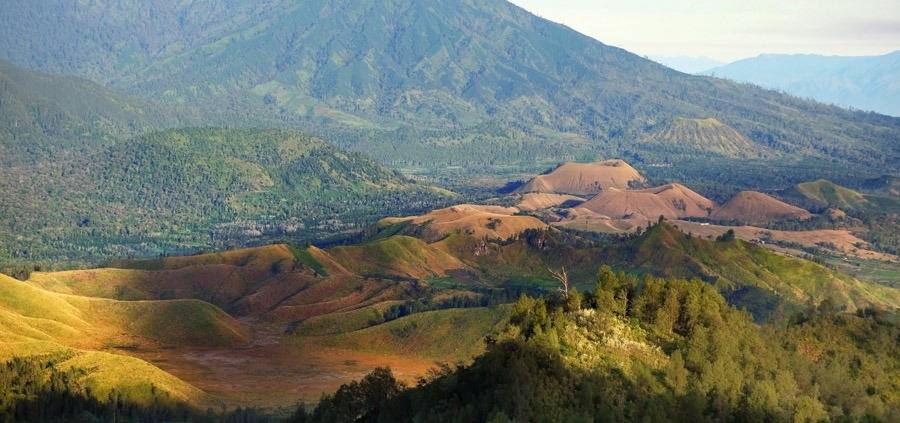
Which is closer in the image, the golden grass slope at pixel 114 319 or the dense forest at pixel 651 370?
the dense forest at pixel 651 370

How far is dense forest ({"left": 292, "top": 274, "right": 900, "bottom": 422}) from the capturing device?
73.8m

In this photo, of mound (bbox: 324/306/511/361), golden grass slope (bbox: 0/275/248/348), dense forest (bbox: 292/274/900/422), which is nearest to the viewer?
dense forest (bbox: 292/274/900/422)

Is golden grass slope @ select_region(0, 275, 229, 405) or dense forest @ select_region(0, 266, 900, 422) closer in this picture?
dense forest @ select_region(0, 266, 900, 422)

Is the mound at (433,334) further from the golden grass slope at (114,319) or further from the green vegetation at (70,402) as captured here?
the green vegetation at (70,402)

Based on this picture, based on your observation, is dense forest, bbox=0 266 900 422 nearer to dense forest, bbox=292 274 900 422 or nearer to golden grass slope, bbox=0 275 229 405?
dense forest, bbox=292 274 900 422

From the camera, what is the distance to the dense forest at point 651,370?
242 feet

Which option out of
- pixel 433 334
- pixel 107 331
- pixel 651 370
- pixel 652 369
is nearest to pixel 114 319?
pixel 107 331

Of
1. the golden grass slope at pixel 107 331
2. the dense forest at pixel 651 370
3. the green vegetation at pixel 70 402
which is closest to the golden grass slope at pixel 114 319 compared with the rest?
the golden grass slope at pixel 107 331

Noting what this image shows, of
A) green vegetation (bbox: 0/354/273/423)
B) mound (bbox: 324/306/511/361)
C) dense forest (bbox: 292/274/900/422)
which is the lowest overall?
green vegetation (bbox: 0/354/273/423)

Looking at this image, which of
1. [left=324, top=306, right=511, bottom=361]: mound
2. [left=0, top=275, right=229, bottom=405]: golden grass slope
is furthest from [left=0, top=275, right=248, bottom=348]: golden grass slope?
[left=324, top=306, right=511, bottom=361]: mound

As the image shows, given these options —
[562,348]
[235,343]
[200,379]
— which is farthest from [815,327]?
[235,343]

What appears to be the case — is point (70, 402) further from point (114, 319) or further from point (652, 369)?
point (652, 369)

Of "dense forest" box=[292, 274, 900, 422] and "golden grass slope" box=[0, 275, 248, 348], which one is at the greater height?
→ "dense forest" box=[292, 274, 900, 422]

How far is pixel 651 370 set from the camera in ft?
267
